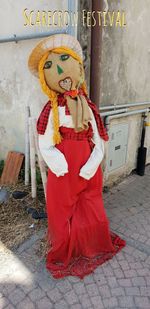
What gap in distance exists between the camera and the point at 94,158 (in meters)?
2.89

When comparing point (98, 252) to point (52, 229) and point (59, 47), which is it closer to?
point (52, 229)

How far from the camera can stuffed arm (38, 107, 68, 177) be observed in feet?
9.03

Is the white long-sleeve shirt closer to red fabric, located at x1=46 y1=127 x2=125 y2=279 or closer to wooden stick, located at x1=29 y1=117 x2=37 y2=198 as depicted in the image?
red fabric, located at x1=46 y1=127 x2=125 y2=279

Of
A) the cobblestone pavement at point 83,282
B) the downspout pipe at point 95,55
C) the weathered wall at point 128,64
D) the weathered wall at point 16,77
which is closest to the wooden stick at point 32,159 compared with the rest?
the weathered wall at point 16,77

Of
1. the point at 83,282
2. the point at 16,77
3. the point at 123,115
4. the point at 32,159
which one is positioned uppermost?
the point at 16,77

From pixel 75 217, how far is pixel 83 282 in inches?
24.1

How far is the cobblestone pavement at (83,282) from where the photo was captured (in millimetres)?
2586

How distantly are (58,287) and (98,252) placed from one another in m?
0.60

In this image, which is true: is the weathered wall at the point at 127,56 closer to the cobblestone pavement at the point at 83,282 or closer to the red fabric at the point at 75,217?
the red fabric at the point at 75,217

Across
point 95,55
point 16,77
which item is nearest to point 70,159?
point 95,55

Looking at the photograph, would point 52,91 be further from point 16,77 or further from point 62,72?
point 16,77

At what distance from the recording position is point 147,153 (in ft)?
18.1

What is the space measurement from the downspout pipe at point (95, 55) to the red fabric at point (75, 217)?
2.92 feet

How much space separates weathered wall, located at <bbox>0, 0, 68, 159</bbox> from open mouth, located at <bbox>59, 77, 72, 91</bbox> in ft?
4.26
